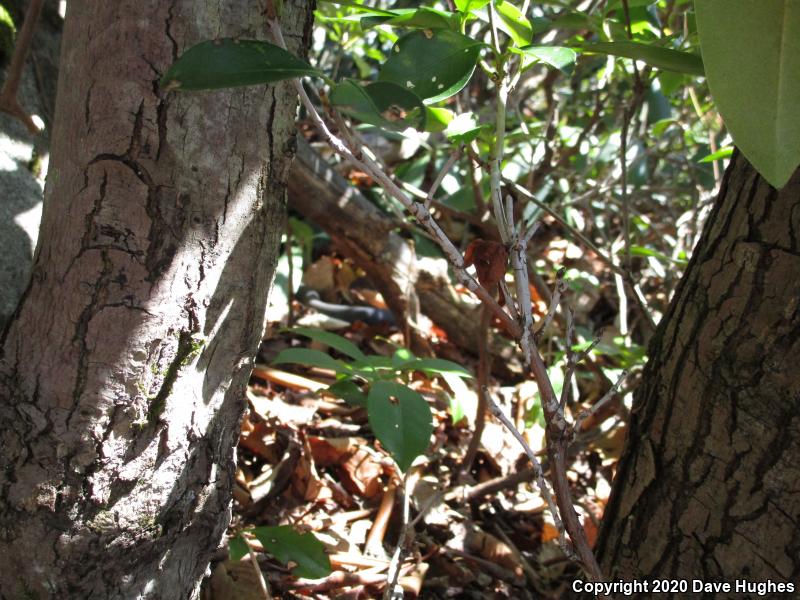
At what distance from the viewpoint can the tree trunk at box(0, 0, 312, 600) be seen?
2.61 ft

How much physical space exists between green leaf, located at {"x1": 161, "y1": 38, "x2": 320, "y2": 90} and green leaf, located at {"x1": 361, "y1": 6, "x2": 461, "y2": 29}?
0.19 metres

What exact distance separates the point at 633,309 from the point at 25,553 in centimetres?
215

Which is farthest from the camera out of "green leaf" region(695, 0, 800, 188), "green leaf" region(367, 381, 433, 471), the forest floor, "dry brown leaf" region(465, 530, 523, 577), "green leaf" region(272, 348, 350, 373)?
"dry brown leaf" region(465, 530, 523, 577)

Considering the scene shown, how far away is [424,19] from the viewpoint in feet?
2.49

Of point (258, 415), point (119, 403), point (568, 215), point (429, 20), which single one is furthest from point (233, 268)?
point (568, 215)

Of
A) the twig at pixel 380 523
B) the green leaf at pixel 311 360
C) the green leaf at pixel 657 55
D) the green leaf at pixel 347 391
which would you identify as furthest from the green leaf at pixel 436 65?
the twig at pixel 380 523

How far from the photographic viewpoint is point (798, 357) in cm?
79

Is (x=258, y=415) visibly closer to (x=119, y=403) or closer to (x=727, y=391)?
(x=119, y=403)

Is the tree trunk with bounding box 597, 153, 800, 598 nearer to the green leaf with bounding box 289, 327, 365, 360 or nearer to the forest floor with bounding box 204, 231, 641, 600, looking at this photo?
the forest floor with bounding box 204, 231, 641, 600

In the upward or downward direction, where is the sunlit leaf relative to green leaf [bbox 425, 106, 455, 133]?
downward

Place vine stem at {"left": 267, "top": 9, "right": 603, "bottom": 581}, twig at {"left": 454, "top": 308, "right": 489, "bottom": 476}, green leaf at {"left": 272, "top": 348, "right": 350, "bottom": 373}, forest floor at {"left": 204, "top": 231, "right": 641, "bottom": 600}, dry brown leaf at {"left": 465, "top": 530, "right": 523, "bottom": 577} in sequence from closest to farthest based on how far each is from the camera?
vine stem at {"left": 267, "top": 9, "right": 603, "bottom": 581} < green leaf at {"left": 272, "top": 348, "right": 350, "bottom": 373} < forest floor at {"left": 204, "top": 231, "right": 641, "bottom": 600} < dry brown leaf at {"left": 465, "top": 530, "right": 523, "bottom": 577} < twig at {"left": 454, "top": 308, "right": 489, "bottom": 476}

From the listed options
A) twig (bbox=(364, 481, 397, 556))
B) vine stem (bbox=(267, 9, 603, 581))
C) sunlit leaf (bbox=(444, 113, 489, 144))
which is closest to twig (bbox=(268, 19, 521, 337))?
vine stem (bbox=(267, 9, 603, 581))

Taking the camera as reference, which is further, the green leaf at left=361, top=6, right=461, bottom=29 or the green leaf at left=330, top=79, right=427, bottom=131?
the green leaf at left=361, top=6, right=461, bottom=29

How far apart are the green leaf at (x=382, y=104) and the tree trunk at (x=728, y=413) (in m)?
0.43
